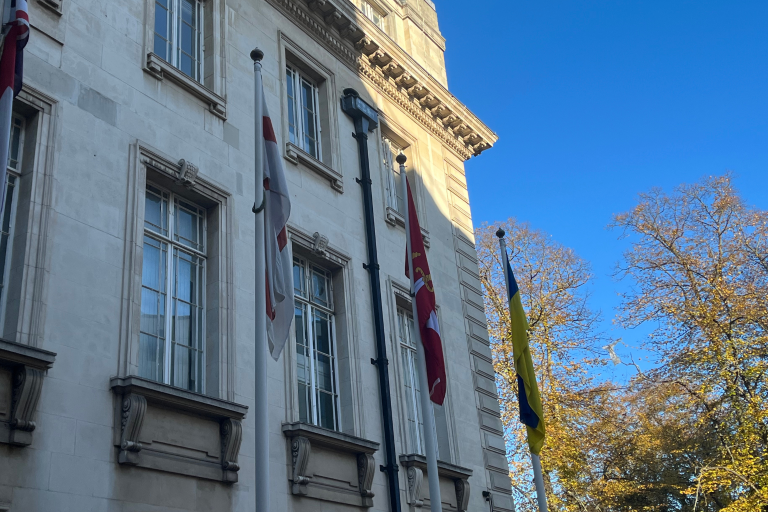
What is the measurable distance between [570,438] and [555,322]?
4.96m

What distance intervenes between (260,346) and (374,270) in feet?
21.4

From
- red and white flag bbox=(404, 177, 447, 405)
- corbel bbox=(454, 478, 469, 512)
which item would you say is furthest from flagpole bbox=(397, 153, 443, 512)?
corbel bbox=(454, 478, 469, 512)

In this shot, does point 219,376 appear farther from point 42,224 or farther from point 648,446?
point 648,446

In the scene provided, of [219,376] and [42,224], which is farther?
[219,376]

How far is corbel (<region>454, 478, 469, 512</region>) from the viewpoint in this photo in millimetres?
15406

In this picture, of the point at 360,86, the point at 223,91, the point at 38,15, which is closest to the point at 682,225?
the point at 360,86

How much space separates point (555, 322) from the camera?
33594 millimetres

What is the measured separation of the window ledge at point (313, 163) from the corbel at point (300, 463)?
5200mm

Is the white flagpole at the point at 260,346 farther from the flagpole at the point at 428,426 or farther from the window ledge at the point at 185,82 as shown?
the flagpole at the point at 428,426

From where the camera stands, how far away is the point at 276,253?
31.9 ft

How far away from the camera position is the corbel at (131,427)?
356 inches

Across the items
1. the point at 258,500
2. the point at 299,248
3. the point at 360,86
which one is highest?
the point at 360,86

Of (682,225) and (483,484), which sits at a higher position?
(682,225)

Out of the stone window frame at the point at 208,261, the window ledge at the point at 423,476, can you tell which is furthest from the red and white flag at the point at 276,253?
the window ledge at the point at 423,476
